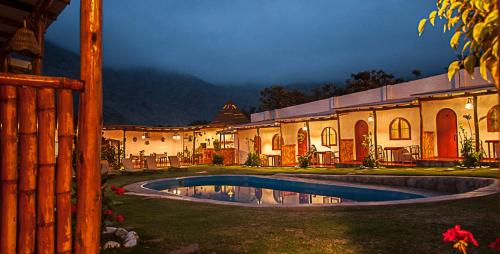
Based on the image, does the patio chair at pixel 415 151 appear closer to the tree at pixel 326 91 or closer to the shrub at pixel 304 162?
the shrub at pixel 304 162

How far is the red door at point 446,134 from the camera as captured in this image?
15.1 m

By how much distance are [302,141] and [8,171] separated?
20.1 metres

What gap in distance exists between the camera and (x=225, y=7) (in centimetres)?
19362

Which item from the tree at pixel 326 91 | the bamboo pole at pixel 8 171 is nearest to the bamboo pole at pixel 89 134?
the bamboo pole at pixel 8 171

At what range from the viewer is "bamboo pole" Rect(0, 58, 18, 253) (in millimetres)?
2449

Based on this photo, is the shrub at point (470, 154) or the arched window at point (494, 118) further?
the shrub at point (470, 154)

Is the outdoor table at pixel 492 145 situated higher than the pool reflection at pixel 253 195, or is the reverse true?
the outdoor table at pixel 492 145

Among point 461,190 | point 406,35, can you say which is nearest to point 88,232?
point 461,190

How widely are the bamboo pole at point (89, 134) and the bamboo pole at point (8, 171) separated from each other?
42 cm

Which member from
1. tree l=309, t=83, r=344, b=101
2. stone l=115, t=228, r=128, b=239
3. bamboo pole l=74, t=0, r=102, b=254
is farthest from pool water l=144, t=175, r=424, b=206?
tree l=309, t=83, r=344, b=101

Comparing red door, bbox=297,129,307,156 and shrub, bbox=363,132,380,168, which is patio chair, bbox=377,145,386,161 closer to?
shrub, bbox=363,132,380,168

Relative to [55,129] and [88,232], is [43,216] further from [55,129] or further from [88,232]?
[55,129]

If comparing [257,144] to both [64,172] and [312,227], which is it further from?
[64,172]

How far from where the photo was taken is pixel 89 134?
2.77 meters
